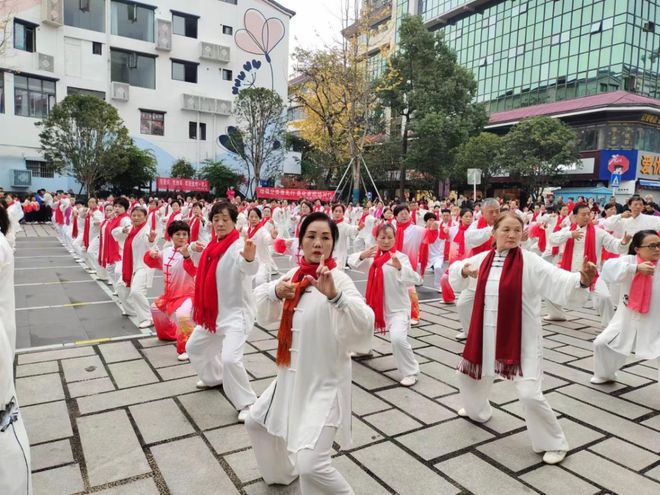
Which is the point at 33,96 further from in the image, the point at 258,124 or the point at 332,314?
the point at 332,314

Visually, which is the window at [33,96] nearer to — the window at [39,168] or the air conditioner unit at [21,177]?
the window at [39,168]

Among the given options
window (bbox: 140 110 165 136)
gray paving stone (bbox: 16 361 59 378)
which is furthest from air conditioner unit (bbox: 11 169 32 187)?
gray paving stone (bbox: 16 361 59 378)

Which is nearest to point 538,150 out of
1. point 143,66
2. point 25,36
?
point 143,66

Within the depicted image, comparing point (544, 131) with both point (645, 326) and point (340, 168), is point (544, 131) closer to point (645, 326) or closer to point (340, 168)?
point (340, 168)

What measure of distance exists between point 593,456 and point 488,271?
1383 mm

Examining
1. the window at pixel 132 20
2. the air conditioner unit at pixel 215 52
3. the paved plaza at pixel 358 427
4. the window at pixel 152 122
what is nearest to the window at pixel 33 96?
the window at pixel 152 122

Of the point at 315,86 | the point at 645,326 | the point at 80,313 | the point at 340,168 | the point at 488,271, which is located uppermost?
the point at 315,86

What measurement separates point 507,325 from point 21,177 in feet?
86.0

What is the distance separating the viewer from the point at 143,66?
92.0 feet

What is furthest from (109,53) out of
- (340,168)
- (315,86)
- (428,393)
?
(428,393)

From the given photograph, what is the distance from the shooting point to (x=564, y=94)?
32.0 m

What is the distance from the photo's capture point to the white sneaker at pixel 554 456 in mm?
3253

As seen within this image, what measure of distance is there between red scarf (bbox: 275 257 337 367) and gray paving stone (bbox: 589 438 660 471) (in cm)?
229

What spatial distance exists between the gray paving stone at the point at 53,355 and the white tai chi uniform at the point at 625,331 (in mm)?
4910
